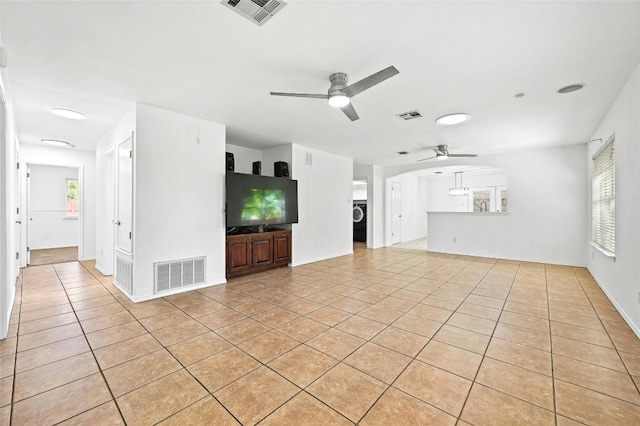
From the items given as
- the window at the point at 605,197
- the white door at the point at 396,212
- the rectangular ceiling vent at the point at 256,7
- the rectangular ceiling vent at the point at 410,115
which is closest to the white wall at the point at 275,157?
the rectangular ceiling vent at the point at 410,115

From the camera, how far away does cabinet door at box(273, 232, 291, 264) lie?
5453mm

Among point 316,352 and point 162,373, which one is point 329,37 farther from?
point 162,373

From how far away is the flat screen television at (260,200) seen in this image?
4574 mm

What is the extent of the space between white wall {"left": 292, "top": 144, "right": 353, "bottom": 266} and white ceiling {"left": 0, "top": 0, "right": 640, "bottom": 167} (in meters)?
2.00

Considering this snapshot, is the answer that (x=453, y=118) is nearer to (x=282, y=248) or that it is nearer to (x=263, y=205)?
(x=263, y=205)

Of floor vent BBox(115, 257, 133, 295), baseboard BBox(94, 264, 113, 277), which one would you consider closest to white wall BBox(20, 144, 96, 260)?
baseboard BBox(94, 264, 113, 277)

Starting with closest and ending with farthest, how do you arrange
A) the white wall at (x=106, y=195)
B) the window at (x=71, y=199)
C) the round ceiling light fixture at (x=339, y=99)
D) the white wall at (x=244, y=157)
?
1. the round ceiling light fixture at (x=339, y=99)
2. the white wall at (x=106, y=195)
3. the white wall at (x=244, y=157)
4. the window at (x=71, y=199)

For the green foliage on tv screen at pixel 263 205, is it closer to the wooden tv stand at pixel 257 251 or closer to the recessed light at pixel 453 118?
the wooden tv stand at pixel 257 251

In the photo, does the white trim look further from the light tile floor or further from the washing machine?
the washing machine

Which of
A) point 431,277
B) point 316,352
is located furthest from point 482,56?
point 431,277

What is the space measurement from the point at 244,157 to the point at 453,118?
4329 millimetres

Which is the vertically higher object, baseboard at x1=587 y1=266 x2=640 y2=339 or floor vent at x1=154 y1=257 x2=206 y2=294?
floor vent at x1=154 y1=257 x2=206 y2=294

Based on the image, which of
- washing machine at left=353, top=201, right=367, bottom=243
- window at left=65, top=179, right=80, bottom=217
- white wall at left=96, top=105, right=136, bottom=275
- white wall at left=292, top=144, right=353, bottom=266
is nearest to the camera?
white wall at left=96, top=105, right=136, bottom=275

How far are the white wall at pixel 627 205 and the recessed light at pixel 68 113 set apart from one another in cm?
670
